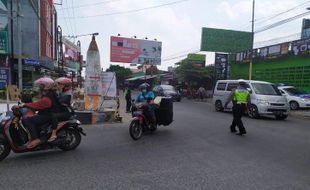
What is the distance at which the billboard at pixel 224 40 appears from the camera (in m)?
33.8

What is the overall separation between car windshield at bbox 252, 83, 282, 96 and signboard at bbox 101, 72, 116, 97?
6795 millimetres

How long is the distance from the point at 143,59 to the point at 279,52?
21.4 metres

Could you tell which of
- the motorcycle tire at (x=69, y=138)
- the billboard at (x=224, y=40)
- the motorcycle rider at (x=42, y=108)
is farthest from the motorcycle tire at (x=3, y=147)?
the billboard at (x=224, y=40)

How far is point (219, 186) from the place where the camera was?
17.8 ft

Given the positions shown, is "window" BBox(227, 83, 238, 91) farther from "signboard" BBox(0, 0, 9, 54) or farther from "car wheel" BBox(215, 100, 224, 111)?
"signboard" BBox(0, 0, 9, 54)

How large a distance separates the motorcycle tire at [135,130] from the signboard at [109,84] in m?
6.45

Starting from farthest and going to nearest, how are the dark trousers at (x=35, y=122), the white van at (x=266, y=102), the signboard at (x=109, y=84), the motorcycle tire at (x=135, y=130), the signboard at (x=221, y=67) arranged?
the signboard at (x=221, y=67) < the signboard at (x=109, y=84) < the white van at (x=266, y=102) < the motorcycle tire at (x=135, y=130) < the dark trousers at (x=35, y=122)

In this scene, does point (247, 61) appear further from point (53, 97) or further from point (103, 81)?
point (53, 97)

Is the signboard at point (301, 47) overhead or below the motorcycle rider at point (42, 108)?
overhead

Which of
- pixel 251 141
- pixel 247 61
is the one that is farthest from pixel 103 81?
pixel 247 61

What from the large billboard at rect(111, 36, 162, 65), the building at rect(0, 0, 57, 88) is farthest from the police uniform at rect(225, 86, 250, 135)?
the large billboard at rect(111, 36, 162, 65)

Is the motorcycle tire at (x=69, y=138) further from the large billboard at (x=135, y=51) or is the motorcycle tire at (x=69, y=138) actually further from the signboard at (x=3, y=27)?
the large billboard at (x=135, y=51)

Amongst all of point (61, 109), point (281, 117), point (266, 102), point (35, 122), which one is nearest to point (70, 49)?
point (281, 117)

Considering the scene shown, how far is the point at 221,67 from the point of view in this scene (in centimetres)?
3888
